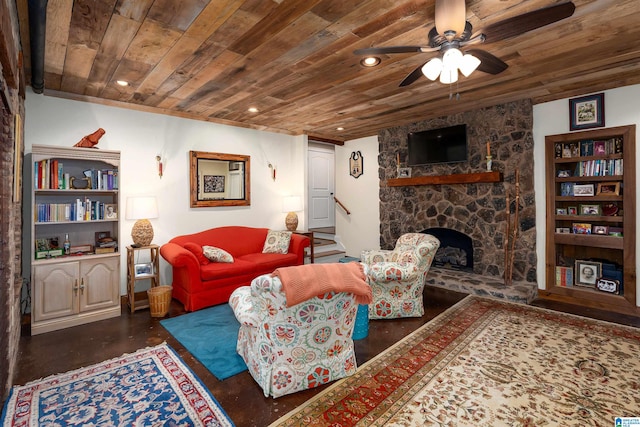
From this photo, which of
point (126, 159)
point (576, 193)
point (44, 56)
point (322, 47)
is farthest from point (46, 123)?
point (576, 193)

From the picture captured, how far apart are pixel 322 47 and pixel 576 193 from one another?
141 inches

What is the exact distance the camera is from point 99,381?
7.39 ft

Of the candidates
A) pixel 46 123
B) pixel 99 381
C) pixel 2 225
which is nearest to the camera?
pixel 2 225

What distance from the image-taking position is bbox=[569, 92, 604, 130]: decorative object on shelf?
11.9ft

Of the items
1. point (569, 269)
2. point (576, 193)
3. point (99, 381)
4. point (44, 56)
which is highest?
point (44, 56)

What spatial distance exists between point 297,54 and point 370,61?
64 cm

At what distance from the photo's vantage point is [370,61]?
2746 mm

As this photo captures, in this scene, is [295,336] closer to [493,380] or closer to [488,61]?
[493,380]

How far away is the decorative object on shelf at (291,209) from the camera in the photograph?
5.42 meters

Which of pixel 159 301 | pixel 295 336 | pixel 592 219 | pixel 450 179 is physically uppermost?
pixel 450 179

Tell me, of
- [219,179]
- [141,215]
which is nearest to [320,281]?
[141,215]

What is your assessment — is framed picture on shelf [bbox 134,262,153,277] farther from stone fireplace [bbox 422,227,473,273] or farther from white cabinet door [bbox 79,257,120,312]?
stone fireplace [bbox 422,227,473,273]

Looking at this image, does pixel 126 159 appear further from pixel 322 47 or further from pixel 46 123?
pixel 322 47

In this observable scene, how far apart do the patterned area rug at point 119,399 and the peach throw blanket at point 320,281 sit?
862 mm
